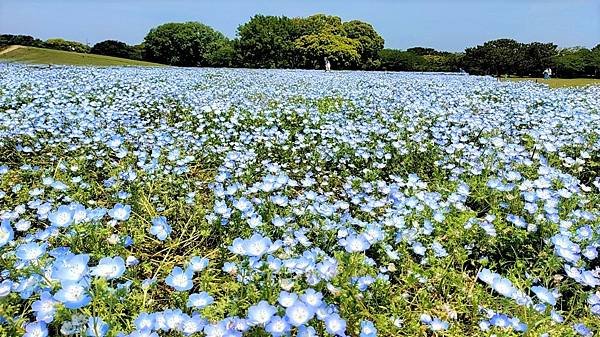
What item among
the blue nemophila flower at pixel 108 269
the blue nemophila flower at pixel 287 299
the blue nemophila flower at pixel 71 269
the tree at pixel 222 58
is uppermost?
the blue nemophila flower at pixel 71 269

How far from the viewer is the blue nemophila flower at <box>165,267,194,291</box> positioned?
4.63ft

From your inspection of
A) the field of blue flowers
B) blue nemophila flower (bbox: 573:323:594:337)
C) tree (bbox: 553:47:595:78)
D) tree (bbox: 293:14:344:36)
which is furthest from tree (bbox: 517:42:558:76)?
blue nemophila flower (bbox: 573:323:594:337)

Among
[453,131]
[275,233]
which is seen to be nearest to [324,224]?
[275,233]

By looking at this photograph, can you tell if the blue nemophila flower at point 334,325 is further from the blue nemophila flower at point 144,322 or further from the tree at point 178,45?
the tree at point 178,45

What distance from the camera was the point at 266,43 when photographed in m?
37.4

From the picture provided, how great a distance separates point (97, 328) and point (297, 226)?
119cm

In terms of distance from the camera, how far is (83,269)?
3.88ft

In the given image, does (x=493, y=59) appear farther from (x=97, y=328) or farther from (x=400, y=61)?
(x=97, y=328)

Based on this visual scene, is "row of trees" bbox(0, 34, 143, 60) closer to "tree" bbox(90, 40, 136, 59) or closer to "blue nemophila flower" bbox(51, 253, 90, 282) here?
"tree" bbox(90, 40, 136, 59)

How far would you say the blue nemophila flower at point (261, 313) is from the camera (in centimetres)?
123

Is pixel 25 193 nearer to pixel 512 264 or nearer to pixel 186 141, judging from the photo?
pixel 186 141

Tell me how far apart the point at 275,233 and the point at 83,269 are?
1.14 m

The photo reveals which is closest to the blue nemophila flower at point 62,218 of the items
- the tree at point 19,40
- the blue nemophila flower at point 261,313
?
the blue nemophila flower at point 261,313

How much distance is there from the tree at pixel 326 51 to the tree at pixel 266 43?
1056mm
